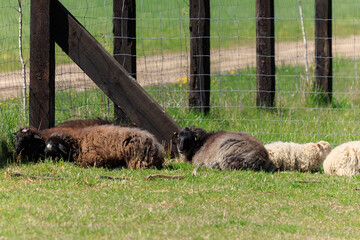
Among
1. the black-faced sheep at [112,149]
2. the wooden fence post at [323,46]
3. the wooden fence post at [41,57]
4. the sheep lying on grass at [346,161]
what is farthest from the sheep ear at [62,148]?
the wooden fence post at [323,46]

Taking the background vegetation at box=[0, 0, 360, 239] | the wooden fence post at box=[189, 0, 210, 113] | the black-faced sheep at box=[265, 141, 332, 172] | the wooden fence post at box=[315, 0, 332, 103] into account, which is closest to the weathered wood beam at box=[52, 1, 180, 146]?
the background vegetation at box=[0, 0, 360, 239]

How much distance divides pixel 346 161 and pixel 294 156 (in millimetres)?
837

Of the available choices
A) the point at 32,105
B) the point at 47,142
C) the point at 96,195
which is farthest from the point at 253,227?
the point at 32,105

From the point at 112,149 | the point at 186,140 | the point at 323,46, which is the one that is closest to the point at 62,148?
the point at 112,149

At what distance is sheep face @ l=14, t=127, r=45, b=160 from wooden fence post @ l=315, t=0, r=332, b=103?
629 cm

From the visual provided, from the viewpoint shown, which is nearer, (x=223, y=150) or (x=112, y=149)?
(x=112, y=149)

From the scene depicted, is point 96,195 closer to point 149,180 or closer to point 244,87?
point 149,180

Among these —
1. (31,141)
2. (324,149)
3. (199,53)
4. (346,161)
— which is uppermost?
(199,53)

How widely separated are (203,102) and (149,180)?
3.53 metres

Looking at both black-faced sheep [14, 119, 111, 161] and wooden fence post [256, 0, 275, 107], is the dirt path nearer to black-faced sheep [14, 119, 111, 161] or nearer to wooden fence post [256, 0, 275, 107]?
wooden fence post [256, 0, 275, 107]

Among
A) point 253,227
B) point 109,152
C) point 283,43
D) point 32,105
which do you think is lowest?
point 253,227

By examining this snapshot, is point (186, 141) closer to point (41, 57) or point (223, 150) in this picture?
point (223, 150)

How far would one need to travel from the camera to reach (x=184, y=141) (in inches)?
356

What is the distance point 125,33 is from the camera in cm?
1002
